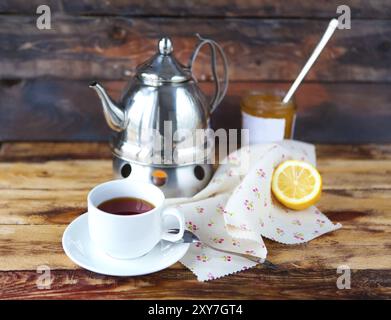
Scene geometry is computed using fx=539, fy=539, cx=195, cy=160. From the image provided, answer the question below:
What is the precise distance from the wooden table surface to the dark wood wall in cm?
12

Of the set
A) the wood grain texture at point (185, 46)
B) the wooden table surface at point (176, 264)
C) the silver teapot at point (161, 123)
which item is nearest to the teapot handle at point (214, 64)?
the silver teapot at point (161, 123)

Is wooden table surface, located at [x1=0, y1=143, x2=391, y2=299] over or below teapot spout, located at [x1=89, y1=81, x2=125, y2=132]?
→ below

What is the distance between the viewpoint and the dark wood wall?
1.10m

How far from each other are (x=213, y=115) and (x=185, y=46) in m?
0.16

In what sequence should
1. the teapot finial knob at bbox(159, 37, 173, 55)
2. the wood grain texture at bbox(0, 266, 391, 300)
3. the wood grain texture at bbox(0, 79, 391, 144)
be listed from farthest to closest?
the wood grain texture at bbox(0, 79, 391, 144), the teapot finial knob at bbox(159, 37, 173, 55), the wood grain texture at bbox(0, 266, 391, 300)

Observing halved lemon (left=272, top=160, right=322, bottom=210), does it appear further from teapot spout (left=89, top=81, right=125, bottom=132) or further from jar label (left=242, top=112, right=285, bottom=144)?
teapot spout (left=89, top=81, right=125, bottom=132)

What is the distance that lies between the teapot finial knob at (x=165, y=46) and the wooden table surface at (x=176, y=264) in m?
0.28

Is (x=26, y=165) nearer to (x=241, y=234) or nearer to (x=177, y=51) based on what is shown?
(x=177, y=51)

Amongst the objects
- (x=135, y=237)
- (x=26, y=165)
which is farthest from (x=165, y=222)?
(x=26, y=165)

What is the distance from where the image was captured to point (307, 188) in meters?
0.90

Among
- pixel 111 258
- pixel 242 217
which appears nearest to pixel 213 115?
pixel 242 217

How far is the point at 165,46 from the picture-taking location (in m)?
0.87

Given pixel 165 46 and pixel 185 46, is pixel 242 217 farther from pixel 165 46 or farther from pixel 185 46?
pixel 185 46

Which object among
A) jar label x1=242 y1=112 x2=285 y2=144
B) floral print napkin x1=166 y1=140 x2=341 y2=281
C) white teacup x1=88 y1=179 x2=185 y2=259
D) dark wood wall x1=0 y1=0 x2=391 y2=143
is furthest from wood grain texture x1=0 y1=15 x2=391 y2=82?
white teacup x1=88 y1=179 x2=185 y2=259
